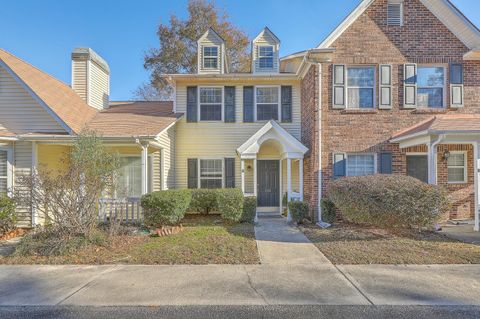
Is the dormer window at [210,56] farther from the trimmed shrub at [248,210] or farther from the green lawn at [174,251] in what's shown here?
the green lawn at [174,251]

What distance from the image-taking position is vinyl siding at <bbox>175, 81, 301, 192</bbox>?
12.0 meters

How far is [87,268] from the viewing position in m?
5.74

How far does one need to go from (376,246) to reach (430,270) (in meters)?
1.50

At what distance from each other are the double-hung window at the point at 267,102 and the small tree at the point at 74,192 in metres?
6.77

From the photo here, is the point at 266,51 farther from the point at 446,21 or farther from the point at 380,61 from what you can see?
the point at 446,21

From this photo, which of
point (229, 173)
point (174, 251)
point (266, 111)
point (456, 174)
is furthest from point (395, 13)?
point (174, 251)

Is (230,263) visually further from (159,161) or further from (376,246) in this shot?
(159,161)

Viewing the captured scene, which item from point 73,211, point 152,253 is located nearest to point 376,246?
point 152,253

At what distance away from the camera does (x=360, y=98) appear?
1026 centimetres

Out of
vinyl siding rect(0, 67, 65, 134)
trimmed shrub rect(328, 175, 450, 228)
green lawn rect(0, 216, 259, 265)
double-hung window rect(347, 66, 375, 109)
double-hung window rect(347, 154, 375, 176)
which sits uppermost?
double-hung window rect(347, 66, 375, 109)

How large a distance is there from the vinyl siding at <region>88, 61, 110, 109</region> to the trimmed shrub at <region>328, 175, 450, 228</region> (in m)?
11.4

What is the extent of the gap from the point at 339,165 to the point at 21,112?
35.4 ft

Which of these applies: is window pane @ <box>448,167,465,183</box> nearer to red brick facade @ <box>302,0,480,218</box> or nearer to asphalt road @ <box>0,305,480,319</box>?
red brick facade @ <box>302,0,480,218</box>

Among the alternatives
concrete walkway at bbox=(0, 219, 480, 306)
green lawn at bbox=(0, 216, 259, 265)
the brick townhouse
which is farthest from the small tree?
the brick townhouse
